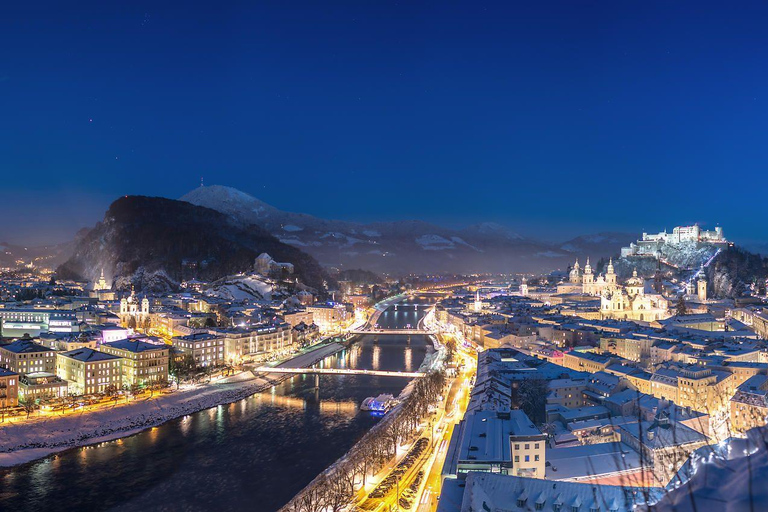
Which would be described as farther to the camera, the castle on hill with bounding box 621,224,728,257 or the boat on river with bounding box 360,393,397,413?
the castle on hill with bounding box 621,224,728,257

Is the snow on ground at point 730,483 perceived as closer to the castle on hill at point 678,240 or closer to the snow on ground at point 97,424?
the snow on ground at point 97,424

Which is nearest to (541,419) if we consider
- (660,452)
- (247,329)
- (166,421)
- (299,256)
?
(660,452)

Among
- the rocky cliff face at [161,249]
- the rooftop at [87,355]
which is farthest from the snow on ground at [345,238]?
the rooftop at [87,355]

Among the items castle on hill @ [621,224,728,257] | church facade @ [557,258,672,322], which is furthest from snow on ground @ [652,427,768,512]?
castle on hill @ [621,224,728,257]

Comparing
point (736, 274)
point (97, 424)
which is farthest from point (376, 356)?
point (736, 274)

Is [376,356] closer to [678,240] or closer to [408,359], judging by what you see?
[408,359]

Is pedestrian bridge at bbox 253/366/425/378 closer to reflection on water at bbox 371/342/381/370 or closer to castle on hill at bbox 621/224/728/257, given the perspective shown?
reflection on water at bbox 371/342/381/370
